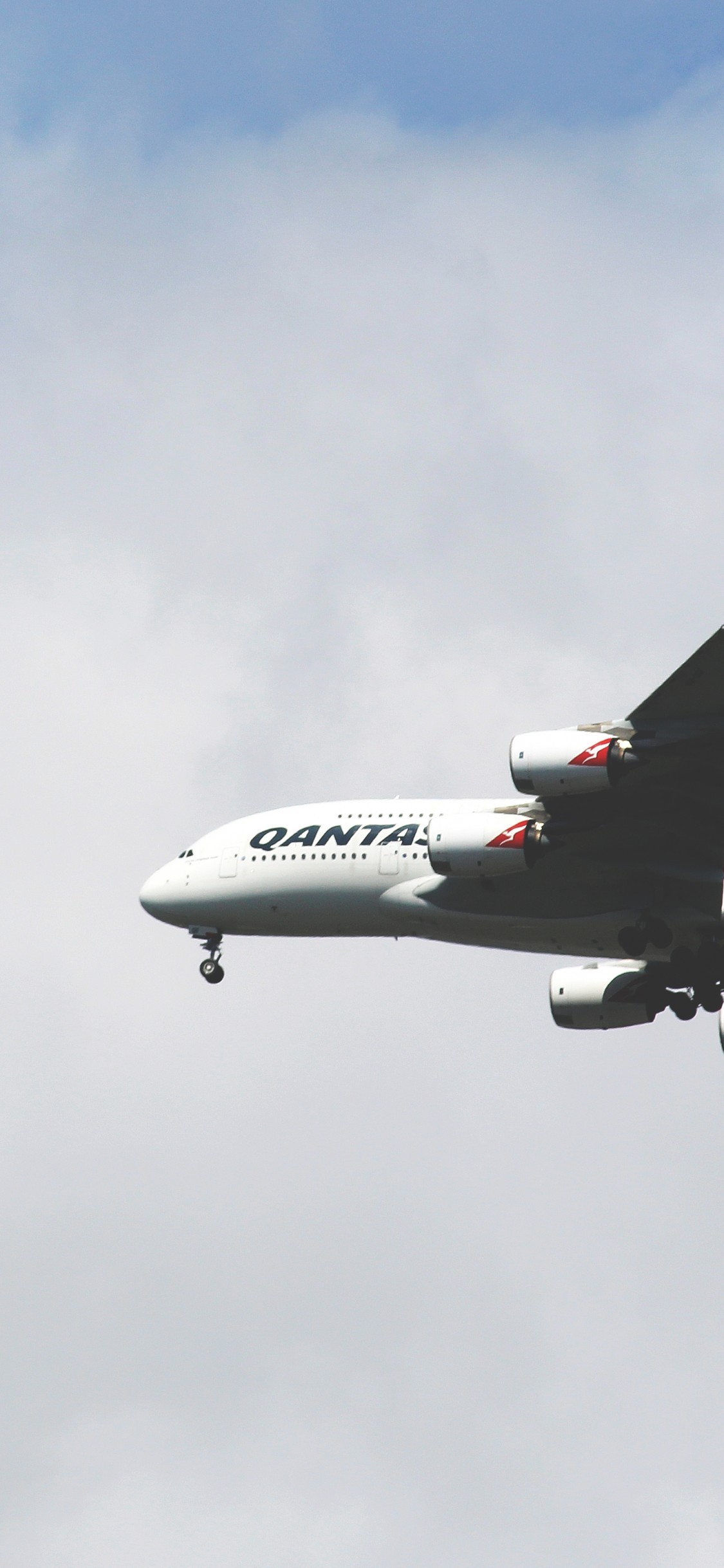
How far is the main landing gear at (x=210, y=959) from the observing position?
5006 cm

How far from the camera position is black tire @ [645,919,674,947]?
149 feet

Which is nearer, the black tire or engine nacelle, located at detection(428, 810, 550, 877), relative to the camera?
engine nacelle, located at detection(428, 810, 550, 877)

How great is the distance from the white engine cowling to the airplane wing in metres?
9.18

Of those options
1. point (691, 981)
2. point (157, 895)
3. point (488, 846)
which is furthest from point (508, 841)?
point (157, 895)

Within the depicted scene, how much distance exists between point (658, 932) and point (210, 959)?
33.6 ft

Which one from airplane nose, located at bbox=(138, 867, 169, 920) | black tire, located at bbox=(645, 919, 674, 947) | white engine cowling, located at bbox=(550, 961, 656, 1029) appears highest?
airplane nose, located at bbox=(138, 867, 169, 920)

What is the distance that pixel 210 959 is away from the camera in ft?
165

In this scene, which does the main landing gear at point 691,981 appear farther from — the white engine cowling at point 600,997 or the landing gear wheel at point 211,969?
the landing gear wheel at point 211,969

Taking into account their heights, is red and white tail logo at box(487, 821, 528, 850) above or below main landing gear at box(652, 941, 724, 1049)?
above

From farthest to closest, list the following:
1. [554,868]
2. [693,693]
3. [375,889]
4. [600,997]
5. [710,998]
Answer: [600,997] → [710,998] → [375,889] → [554,868] → [693,693]

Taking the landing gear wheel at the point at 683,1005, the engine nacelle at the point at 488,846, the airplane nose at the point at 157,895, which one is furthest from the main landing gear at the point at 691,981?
the airplane nose at the point at 157,895

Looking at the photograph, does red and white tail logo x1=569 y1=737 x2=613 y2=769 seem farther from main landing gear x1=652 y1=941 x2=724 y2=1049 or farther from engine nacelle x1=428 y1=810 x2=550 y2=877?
main landing gear x1=652 y1=941 x2=724 y2=1049

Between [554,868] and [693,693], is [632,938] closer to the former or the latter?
[554,868]

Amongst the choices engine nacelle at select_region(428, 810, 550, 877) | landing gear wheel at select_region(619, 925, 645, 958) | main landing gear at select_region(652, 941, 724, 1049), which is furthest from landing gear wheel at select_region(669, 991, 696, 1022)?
engine nacelle at select_region(428, 810, 550, 877)
